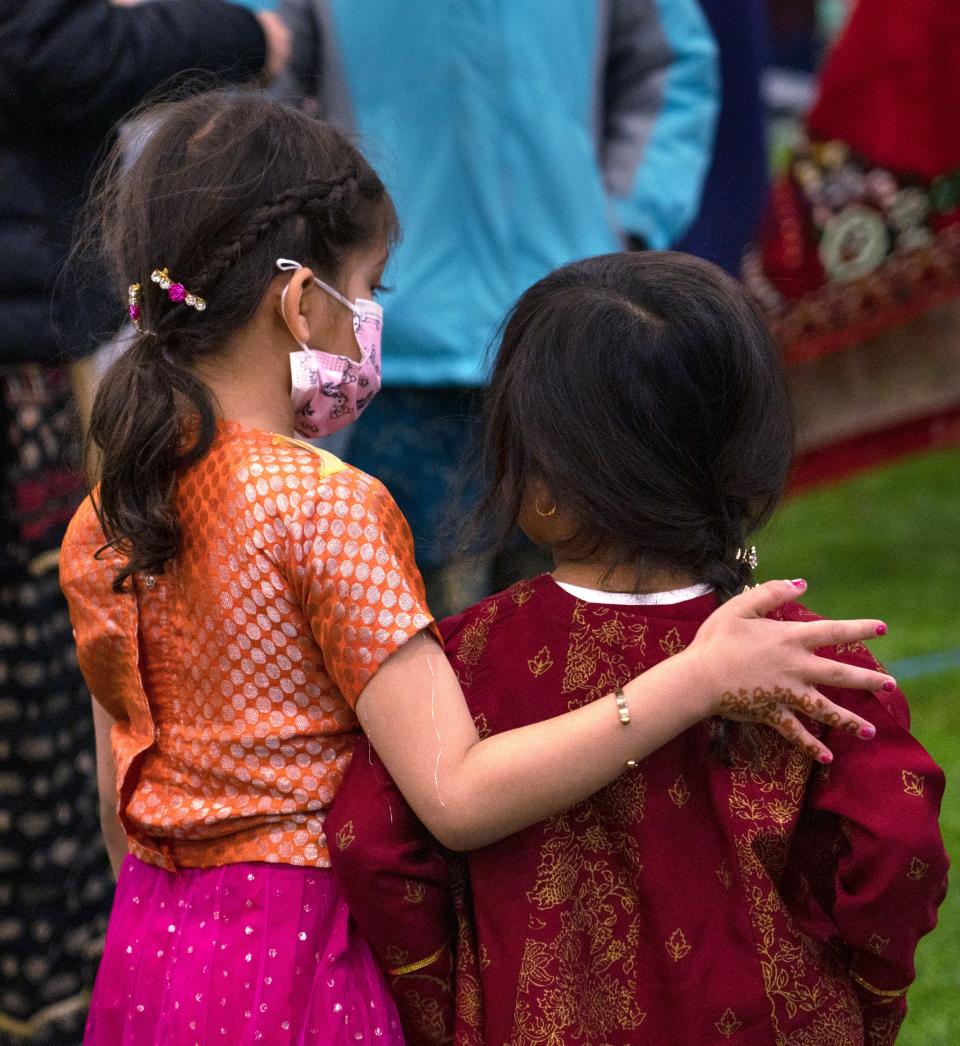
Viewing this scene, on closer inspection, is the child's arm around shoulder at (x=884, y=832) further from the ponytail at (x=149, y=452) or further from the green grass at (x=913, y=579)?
the green grass at (x=913, y=579)

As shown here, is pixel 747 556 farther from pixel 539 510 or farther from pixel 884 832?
pixel 884 832

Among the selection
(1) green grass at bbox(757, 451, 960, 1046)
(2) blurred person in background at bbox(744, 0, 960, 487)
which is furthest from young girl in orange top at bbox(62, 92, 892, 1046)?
(2) blurred person in background at bbox(744, 0, 960, 487)

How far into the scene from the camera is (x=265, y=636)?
5.47 feet

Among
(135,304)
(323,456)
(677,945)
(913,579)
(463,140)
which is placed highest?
(135,304)

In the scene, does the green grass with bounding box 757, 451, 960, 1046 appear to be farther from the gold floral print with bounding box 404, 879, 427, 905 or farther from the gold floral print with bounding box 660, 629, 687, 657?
the gold floral print with bounding box 404, 879, 427, 905

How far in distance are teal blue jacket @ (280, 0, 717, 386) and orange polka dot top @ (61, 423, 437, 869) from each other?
51.0 inches

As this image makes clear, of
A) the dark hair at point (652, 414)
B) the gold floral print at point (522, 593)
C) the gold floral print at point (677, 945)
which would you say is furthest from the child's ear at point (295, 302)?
the gold floral print at point (677, 945)

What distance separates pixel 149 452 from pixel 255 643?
0.79ft

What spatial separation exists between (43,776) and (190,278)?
120cm

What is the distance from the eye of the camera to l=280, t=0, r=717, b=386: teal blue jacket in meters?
2.98

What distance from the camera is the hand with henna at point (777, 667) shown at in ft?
4.98

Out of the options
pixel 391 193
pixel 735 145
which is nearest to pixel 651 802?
pixel 391 193

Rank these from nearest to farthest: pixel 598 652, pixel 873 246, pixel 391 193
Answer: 1. pixel 598 652
2. pixel 391 193
3. pixel 873 246

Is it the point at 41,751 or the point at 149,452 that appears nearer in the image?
the point at 149,452
